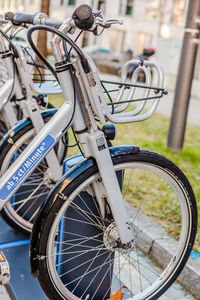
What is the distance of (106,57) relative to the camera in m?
21.3

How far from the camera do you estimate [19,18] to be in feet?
7.16

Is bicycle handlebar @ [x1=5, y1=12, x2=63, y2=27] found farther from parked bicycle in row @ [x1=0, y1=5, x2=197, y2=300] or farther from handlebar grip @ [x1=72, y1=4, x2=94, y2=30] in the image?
handlebar grip @ [x1=72, y1=4, x2=94, y2=30]

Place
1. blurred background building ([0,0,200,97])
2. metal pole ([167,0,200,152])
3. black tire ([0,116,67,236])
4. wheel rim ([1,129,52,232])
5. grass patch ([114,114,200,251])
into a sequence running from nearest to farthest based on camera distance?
black tire ([0,116,67,236])
wheel rim ([1,129,52,232])
grass patch ([114,114,200,251])
metal pole ([167,0,200,152])
blurred background building ([0,0,200,97])

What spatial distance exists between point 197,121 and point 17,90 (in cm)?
623

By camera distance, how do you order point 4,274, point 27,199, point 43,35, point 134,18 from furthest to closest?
point 134,18 → point 43,35 → point 27,199 → point 4,274

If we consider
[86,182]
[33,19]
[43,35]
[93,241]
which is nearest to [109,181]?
[86,182]

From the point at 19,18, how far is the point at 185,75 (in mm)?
3330

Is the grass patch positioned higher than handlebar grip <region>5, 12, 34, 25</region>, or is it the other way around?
handlebar grip <region>5, 12, 34, 25</region>

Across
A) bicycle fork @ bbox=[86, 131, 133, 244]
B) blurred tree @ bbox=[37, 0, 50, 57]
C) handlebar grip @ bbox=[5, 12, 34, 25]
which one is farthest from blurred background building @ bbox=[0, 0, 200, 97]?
bicycle fork @ bbox=[86, 131, 133, 244]

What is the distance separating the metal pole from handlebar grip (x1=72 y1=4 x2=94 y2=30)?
3654 millimetres

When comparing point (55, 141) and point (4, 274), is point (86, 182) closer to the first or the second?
point (55, 141)

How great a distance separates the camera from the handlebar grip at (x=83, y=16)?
1.63 metres

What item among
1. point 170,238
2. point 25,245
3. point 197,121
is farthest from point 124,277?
point 197,121

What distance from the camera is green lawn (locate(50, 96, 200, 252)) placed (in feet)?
15.2
